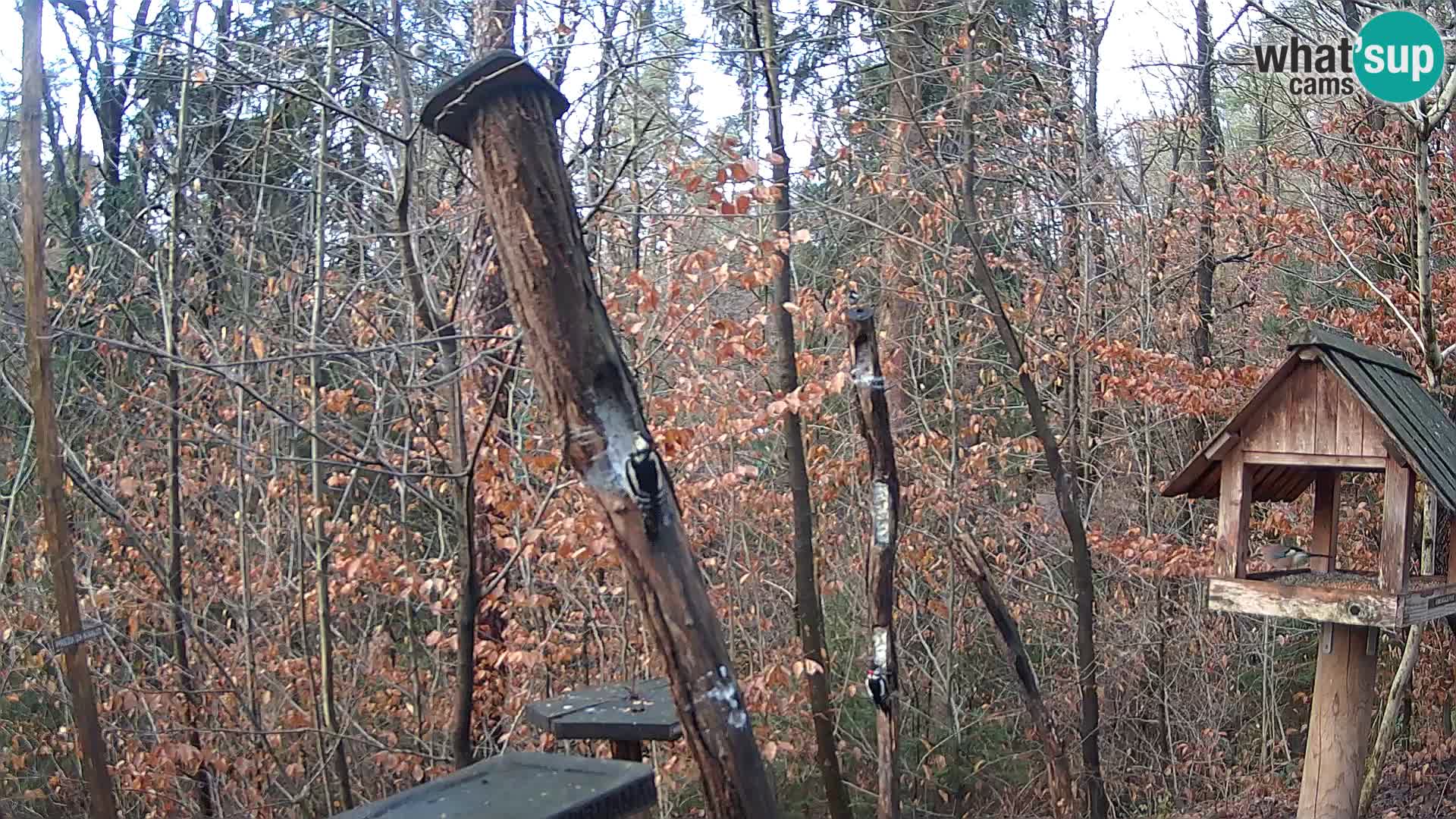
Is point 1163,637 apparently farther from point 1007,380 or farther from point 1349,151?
point 1349,151

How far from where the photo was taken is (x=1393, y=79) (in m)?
6.49

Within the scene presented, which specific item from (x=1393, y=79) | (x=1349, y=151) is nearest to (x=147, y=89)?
(x=1393, y=79)

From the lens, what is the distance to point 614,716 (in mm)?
3758

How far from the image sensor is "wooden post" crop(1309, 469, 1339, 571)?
14.3ft

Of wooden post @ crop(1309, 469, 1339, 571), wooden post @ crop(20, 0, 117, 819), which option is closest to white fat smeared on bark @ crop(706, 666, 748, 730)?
wooden post @ crop(1309, 469, 1339, 571)

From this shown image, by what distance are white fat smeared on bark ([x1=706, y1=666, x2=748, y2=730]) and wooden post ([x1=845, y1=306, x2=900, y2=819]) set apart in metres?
1.75

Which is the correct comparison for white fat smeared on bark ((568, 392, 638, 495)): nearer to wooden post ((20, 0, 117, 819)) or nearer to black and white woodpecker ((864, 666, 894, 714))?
black and white woodpecker ((864, 666, 894, 714))

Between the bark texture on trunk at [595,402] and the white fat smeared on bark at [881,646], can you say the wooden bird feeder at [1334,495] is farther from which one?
the bark texture on trunk at [595,402]

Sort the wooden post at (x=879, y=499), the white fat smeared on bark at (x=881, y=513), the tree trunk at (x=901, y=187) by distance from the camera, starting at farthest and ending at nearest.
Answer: the tree trunk at (x=901, y=187) < the white fat smeared on bark at (x=881, y=513) < the wooden post at (x=879, y=499)

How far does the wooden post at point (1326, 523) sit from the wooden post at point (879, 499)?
1610 millimetres

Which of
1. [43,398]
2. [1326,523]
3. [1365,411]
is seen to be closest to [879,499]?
[1326,523]

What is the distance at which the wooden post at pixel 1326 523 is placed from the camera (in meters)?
4.35

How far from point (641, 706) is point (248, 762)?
10.9ft

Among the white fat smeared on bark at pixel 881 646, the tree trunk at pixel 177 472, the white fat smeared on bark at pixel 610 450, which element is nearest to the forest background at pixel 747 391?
the tree trunk at pixel 177 472
